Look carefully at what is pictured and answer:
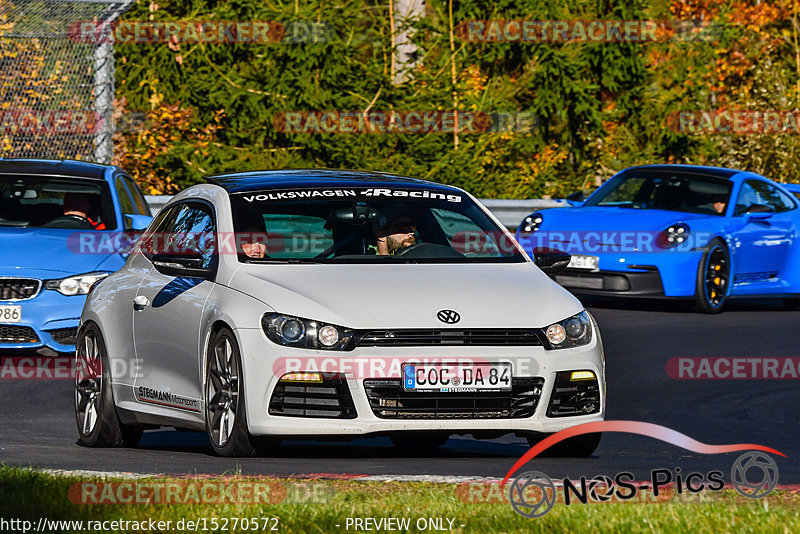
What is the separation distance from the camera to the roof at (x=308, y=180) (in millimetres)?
9234

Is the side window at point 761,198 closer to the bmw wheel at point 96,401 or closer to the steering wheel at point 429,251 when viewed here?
the steering wheel at point 429,251

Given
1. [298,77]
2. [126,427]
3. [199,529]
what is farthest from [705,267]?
[199,529]

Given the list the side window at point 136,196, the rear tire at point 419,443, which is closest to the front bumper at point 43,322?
the side window at point 136,196

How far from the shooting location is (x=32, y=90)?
74.8 ft

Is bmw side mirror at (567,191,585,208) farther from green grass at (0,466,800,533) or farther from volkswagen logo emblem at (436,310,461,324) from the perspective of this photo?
green grass at (0,466,800,533)

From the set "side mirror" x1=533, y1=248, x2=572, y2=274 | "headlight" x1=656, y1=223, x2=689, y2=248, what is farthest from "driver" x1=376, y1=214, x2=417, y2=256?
"headlight" x1=656, y1=223, x2=689, y2=248

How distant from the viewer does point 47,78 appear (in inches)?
912

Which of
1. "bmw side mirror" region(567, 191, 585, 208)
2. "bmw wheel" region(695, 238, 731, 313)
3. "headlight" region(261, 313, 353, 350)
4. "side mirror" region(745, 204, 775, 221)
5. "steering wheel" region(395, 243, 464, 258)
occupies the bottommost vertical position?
"bmw wheel" region(695, 238, 731, 313)

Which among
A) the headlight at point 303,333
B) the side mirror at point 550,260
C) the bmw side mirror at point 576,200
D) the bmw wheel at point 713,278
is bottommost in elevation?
the bmw wheel at point 713,278

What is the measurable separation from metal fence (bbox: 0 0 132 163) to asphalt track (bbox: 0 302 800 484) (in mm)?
8232

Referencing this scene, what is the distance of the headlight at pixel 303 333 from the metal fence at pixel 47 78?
42.4ft

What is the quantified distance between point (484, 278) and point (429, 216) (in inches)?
41.6

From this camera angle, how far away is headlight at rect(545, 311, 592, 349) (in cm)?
809

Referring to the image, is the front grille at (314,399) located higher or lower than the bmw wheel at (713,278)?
higher
